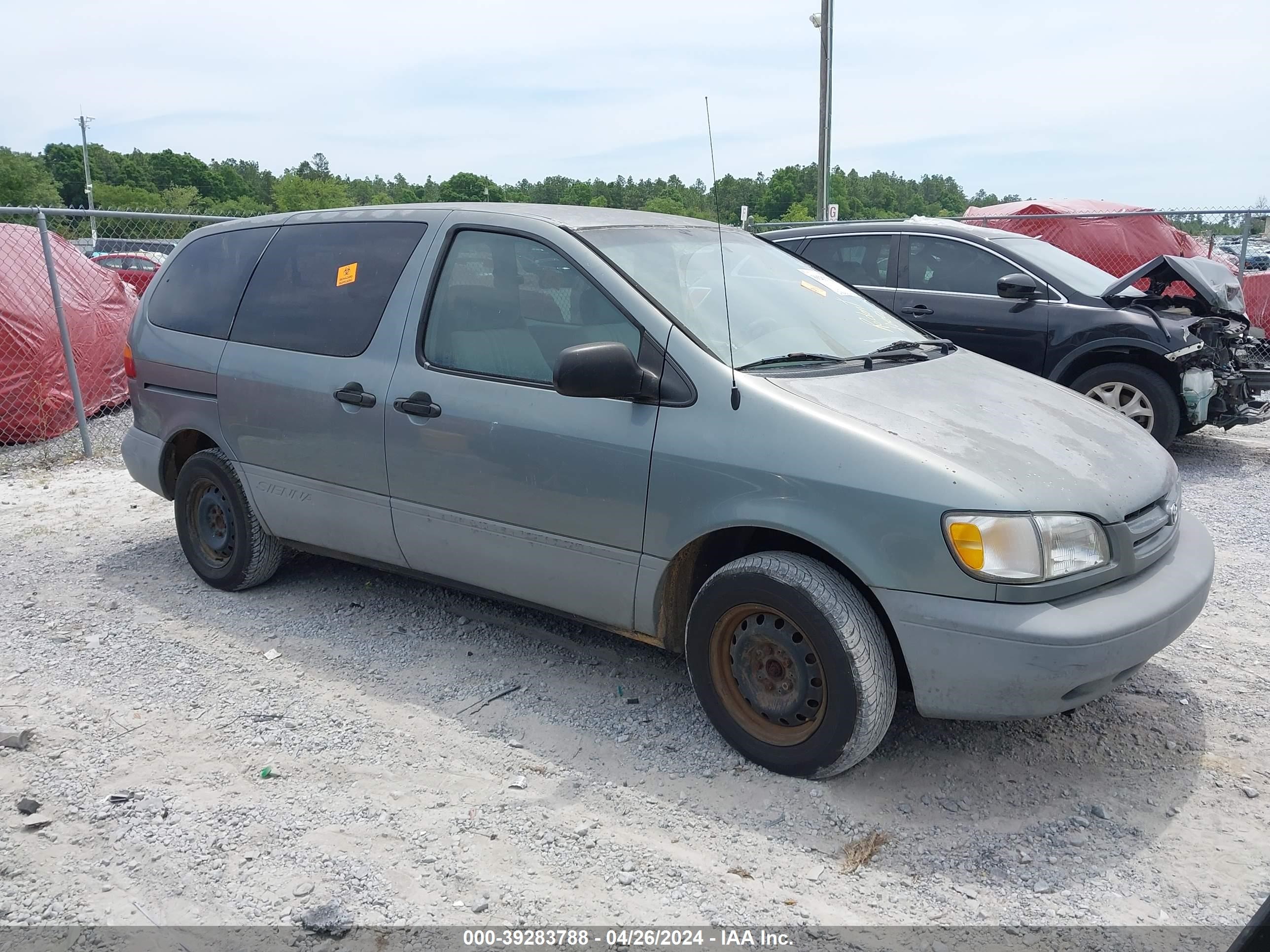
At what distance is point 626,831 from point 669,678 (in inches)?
42.2

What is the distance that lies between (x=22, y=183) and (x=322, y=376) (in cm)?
8078

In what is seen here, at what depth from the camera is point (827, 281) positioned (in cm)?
445

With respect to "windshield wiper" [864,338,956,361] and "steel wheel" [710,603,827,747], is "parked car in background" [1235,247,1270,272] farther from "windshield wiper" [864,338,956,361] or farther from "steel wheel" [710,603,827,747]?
"steel wheel" [710,603,827,747]

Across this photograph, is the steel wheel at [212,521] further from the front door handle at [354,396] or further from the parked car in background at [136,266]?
the parked car in background at [136,266]

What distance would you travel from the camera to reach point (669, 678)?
4082 mm

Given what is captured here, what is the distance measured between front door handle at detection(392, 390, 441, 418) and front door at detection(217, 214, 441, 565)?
0.24 feet

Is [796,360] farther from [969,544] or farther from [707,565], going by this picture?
[969,544]

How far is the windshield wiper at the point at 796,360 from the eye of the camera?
11.4ft

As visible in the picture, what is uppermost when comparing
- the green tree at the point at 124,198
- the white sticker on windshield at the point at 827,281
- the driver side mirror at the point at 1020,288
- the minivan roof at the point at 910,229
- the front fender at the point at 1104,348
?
the green tree at the point at 124,198

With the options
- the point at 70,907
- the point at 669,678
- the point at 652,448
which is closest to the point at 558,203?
the point at 652,448

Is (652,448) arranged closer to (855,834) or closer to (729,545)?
(729,545)

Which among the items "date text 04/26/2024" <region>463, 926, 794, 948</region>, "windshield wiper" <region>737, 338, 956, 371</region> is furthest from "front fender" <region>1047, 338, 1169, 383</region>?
"date text 04/26/2024" <region>463, 926, 794, 948</region>

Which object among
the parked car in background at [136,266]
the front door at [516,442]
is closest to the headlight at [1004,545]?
the front door at [516,442]

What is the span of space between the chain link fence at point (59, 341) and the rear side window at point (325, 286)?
164 inches
